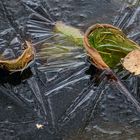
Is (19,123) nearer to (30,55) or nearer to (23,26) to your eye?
(30,55)

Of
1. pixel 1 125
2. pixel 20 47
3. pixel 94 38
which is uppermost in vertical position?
pixel 94 38

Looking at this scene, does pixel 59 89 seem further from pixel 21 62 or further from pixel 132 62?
pixel 132 62

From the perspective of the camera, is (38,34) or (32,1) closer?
(38,34)

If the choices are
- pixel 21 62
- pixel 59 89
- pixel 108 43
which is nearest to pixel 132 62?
pixel 108 43

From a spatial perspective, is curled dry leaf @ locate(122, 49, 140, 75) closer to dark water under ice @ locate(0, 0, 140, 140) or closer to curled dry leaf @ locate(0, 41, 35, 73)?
dark water under ice @ locate(0, 0, 140, 140)

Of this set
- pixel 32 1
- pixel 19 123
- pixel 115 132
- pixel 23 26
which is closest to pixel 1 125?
pixel 19 123
